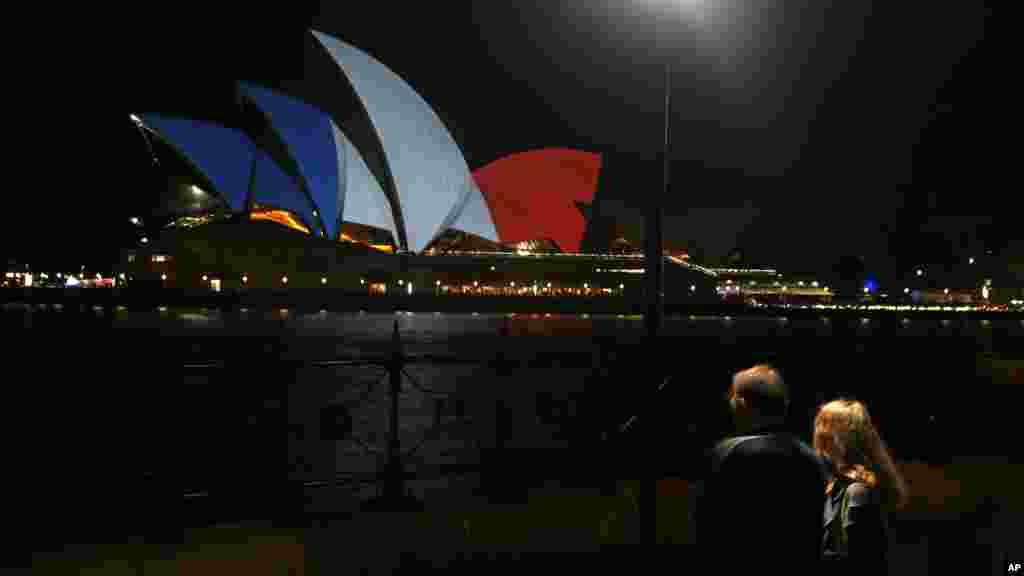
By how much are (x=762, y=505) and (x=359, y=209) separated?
64.6 m

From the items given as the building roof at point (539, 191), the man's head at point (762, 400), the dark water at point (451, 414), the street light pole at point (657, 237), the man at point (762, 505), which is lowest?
the dark water at point (451, 414)

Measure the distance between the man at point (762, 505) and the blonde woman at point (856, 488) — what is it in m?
0.22

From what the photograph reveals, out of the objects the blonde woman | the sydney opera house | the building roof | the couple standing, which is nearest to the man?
the couple standing

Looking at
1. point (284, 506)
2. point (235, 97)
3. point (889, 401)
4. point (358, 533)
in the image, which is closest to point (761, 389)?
point (358, 533)

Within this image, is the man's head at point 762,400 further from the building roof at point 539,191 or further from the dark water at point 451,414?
the building roof at point 539,191

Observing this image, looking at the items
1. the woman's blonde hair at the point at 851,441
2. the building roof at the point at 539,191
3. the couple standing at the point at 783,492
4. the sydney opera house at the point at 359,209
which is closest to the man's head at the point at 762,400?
the couple standing at the point at 783,492

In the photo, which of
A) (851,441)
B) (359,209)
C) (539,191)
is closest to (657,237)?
(851,441)

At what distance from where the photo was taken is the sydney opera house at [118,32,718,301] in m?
60.5

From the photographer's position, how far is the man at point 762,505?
130 inches

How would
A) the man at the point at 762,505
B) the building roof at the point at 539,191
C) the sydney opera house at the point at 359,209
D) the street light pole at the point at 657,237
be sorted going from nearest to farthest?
the man at the point at 762,505
the street light pole at the point at 657,237
the sydney opera house at the point at 359,209
the building roof at the point at 539,191

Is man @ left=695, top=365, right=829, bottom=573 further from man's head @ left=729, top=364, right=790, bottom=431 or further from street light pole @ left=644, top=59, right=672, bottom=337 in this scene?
street light pole @ left=644, top=59, right=672, bottom=337

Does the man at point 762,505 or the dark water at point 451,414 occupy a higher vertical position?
the man at point 762,505

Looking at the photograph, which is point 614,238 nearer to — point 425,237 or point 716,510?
point 425,237

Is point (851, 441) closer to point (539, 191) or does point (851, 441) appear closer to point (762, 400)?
point (762, 400)
